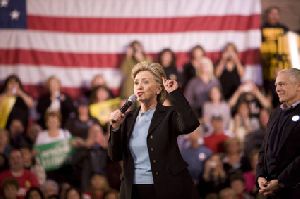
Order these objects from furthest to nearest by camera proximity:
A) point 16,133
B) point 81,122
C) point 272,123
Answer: point 81,122, point 16,133, point 272,123

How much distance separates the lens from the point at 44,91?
8.40m

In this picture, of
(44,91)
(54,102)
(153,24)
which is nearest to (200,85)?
(153,24)

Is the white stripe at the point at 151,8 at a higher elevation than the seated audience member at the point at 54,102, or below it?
higher

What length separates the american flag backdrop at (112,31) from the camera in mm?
8570

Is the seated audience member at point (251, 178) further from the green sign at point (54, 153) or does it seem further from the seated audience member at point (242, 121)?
the green sign at point (54, 153)

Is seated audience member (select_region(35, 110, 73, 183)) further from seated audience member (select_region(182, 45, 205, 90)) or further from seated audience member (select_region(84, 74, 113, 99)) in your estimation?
seated audience member (select_region(182, 45, 205, 90))

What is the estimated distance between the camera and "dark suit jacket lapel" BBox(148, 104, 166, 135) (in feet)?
12.7

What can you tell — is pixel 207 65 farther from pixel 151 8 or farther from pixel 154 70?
pixel 154 70

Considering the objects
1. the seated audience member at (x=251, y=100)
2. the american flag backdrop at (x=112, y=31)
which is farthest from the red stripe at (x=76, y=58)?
the seated audience member at (x=251, y=100)

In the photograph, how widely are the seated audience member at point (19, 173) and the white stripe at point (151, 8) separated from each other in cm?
208

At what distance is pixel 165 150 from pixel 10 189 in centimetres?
358

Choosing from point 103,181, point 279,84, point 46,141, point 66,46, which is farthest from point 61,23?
point 279,84

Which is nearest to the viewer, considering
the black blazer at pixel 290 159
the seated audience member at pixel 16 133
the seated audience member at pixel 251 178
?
the black blazer at pixel 290 159

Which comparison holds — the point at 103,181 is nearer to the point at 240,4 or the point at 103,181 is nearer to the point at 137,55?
the point at 137,55
